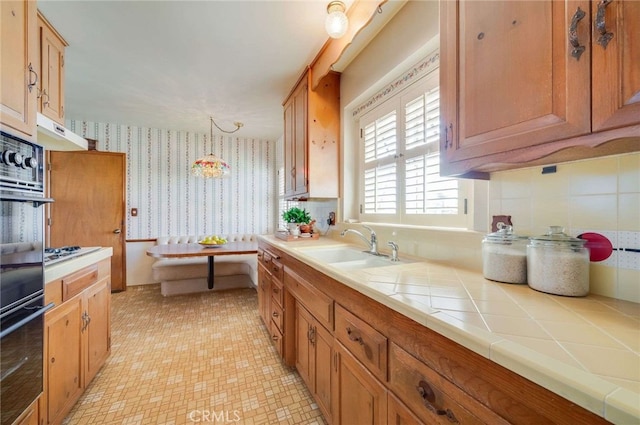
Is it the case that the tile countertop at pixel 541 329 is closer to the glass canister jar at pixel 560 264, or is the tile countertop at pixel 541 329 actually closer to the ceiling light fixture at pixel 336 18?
the glass canister jar at pixel 560 264

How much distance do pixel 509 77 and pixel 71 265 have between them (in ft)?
7.20

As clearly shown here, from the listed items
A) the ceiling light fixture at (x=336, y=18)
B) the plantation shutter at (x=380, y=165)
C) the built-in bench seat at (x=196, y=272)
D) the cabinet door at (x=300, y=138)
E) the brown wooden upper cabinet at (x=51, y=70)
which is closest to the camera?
the ceiling light fixture at (x=336, y=18)

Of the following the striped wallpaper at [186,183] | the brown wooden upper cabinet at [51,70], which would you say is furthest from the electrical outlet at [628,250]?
the striped wallpaper at [186,183]

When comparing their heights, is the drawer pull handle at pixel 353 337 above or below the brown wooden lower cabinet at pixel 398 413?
above

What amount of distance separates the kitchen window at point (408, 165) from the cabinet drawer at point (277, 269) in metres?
0.84

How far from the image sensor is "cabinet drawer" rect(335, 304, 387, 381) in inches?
34.7

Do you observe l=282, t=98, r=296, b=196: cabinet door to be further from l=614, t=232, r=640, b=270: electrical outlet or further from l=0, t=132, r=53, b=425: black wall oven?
l=614, t=232, r=640, b=270: electrical outlet

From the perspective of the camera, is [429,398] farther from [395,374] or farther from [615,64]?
[615,64]

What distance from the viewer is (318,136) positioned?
2.35 m

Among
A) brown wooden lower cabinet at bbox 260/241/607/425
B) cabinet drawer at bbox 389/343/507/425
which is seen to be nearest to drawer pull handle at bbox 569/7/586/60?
brown wooden lower cabinet at bbox 260/241/607/425

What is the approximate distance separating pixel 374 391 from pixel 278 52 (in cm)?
238

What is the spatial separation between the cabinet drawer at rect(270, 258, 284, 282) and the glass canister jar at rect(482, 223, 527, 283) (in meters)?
1.34

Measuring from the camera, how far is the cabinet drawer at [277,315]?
1922 mm

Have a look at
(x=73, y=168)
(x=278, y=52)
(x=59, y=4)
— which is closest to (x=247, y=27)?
(x=278, y=52)
